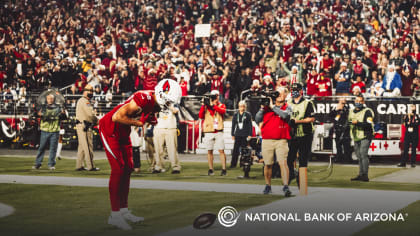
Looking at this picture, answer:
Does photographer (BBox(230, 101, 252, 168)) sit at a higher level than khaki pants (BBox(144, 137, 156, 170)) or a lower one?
higher

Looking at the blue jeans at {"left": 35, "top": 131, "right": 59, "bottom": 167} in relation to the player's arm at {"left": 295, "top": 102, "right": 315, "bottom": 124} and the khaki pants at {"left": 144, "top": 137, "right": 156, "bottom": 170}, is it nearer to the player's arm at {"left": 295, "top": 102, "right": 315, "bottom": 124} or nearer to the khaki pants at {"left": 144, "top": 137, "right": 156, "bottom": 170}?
the khaki pants at {"left": 144, "top": 137, "right": 156, "bottom": 170}

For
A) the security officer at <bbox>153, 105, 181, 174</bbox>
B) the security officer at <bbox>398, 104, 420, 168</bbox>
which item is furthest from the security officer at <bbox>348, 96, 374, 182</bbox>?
the security officer at <bbox>398, 104, 420, 168</bbox>

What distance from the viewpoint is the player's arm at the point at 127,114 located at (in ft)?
→ 26.0

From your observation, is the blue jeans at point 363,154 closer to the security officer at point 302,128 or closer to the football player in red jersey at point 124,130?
the security officer at point 302,128

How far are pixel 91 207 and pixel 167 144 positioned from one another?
20.6ft

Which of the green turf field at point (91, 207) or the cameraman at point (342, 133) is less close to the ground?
the cameraman at point (342, 133)

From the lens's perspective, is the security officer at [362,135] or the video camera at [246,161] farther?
the video camera at [246,161]

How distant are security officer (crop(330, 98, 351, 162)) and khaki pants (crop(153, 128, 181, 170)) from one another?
242 inches

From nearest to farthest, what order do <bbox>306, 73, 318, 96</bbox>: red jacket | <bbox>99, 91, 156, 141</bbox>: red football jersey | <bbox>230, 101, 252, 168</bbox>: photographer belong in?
1. <bbox>99, 91, 156, 141</bbox>: red football jersey
2. <bbox>230, 101, 252, 168</bbox>: photographer
3. <bbox>306, 73, 318, 96</bbox>: red jacket

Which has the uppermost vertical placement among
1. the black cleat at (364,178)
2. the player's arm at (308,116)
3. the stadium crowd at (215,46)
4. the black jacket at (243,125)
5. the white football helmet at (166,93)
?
the stadium crowd at (215,46)

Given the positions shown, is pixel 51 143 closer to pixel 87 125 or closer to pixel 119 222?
pixel 87 125

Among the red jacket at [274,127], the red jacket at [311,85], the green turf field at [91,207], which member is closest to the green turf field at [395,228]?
the green turf field at [91,207]

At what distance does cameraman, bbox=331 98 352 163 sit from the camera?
19.7 meters

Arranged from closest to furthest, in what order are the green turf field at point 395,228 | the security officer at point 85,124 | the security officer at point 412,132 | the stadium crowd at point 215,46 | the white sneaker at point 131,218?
the green turf field at point 395,228
the white sneaker at point 131,218
the security officer at point 85,124
the security officer at point 412,132
the stadium crowd at point 215,46
